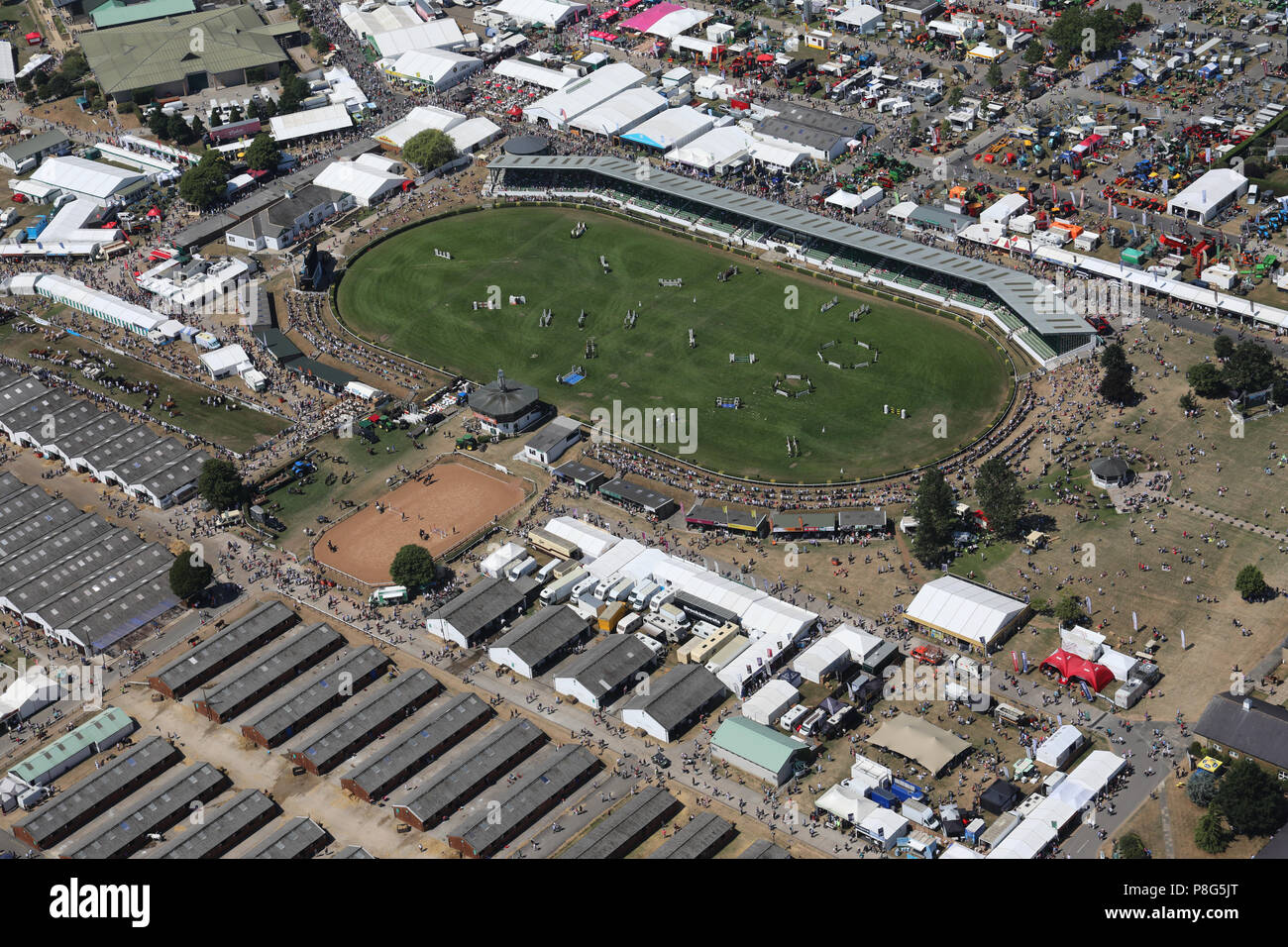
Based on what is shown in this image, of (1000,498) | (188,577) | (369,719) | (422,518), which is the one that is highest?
(188,577)

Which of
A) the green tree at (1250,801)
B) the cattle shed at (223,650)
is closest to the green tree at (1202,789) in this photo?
the green tree at (1250,801)

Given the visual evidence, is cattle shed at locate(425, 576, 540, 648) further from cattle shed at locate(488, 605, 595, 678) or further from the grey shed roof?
the grey shed roof

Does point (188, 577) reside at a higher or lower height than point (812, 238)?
lower

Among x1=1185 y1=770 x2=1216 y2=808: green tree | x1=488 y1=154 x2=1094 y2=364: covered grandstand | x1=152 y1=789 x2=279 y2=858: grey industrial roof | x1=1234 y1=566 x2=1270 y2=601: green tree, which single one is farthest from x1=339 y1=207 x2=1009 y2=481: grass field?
x1=152 y1=789 x2=279 y2=858: grey industrial roof

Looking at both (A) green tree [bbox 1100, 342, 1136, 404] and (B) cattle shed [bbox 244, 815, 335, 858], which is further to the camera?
(A) green tree [bbox 1100, 342, 1136, 404]

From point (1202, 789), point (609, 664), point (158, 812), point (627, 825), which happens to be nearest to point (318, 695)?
point (158, 812)

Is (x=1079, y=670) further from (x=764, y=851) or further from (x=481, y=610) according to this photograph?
(x=481, y=610)

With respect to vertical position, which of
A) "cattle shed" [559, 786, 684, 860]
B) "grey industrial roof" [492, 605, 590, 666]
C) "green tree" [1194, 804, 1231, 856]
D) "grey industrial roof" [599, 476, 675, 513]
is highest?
"grey industrial roof" [599, 476, 675, 513]
